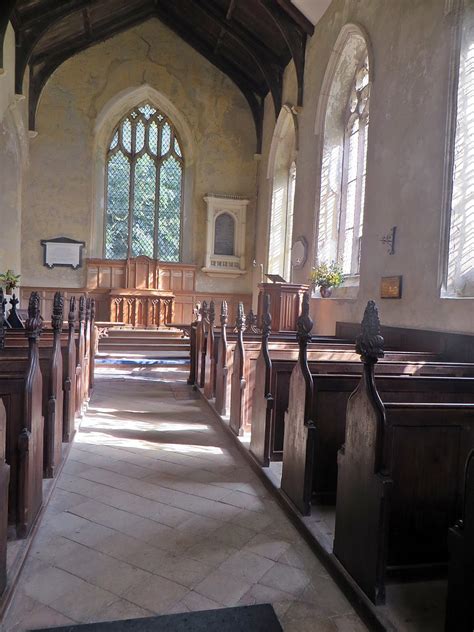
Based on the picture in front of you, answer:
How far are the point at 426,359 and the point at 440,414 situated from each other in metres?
2.11

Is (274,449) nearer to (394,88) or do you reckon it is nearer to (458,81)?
(458,81)

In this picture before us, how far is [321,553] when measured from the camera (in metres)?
2.04

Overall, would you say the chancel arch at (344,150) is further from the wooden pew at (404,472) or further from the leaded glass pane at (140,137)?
the leaded glass pane at (140,137)

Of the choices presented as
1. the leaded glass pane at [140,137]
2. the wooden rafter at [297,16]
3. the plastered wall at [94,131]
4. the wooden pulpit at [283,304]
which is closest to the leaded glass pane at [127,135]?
the leaded glass pane at [140,137]

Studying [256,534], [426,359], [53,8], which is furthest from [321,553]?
[53,8]

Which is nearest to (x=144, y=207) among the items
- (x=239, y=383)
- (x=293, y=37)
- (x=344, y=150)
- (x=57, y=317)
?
(x=293, y=37)

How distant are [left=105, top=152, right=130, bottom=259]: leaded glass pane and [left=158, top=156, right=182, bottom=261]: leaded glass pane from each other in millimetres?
831

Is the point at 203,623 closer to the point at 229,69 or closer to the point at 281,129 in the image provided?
the point at 281,129

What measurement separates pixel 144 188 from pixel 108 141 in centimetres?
134

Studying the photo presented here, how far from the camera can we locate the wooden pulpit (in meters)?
6.63

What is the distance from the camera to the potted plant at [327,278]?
6.63 metres

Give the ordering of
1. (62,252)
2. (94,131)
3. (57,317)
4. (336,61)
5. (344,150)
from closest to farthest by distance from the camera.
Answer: (57,317) < (336,61) < (344,150) < (62,252) < (94,131)

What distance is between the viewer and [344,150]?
739 cm

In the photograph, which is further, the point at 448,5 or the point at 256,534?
the point at 448,5
